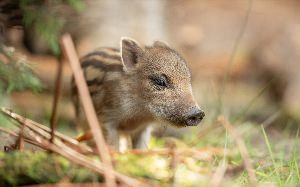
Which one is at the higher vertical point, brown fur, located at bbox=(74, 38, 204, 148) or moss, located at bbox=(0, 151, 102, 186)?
brown fur, located at bbox=(74, 38, 204, 148)

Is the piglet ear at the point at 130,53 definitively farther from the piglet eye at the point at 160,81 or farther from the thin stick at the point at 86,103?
the thin stick at the point at 86,103

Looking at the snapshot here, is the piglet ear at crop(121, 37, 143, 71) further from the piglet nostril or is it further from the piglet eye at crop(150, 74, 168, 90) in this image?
the piglet nostril

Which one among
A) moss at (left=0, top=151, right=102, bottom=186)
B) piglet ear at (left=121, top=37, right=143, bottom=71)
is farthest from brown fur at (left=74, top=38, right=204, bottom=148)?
moss at (left=0, top=151, right=102, bottom=186)

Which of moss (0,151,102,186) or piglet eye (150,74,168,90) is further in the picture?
piglet eye (150,74,168,90)

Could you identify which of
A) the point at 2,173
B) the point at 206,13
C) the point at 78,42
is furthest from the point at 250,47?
the point at 2,173

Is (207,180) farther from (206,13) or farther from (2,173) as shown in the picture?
(206,13)

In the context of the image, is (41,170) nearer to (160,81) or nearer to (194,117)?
(194,117)

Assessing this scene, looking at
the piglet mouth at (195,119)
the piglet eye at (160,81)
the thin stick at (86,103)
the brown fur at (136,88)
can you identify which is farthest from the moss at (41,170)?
the piglet eye at (160,81)

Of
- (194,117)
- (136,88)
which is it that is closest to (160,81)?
(136,88)
